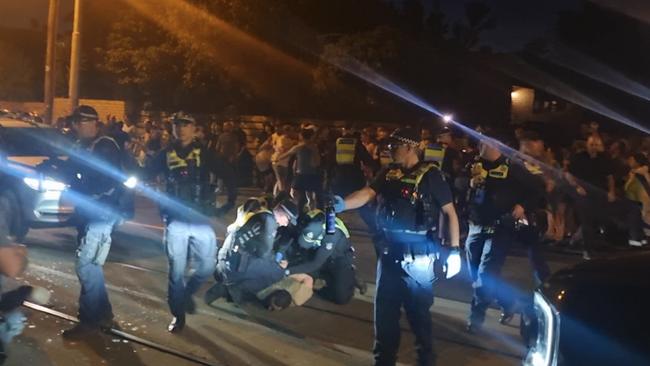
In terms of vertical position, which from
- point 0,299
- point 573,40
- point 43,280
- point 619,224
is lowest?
point 43,280

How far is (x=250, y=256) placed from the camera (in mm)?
6582

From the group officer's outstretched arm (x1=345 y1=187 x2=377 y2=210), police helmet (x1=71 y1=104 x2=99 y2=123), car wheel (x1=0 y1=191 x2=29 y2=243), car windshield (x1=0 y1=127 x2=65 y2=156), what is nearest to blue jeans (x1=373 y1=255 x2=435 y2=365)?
officer's outstretched arm (x1=345 y1=187 x2=377 y2=210)

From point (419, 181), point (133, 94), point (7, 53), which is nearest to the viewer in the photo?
point (419, 181)

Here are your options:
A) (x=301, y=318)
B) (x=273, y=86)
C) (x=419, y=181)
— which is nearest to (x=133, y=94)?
(x=273, y=86)

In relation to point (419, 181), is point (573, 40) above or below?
above

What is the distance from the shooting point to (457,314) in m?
7.08

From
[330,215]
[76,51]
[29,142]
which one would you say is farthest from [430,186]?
[76,51]

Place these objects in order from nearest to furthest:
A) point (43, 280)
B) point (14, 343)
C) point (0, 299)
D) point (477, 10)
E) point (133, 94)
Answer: point (0, 299) < point (14, 343) < point (43, 280) < point (133, 94) < point (477, 10)

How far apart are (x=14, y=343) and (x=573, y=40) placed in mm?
27098

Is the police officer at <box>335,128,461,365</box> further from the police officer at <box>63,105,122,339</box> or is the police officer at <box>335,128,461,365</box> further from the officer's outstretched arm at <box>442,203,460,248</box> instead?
the police officer at <box>63,105,122,339</box>

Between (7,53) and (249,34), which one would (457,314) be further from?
(7,53)

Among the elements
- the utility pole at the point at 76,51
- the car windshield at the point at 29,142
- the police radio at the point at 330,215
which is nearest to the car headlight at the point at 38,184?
the car windshield at the point at 29,142

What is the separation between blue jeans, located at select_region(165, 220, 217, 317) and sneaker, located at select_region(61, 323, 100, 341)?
0.62m

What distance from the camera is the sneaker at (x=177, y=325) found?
618 centimetres
